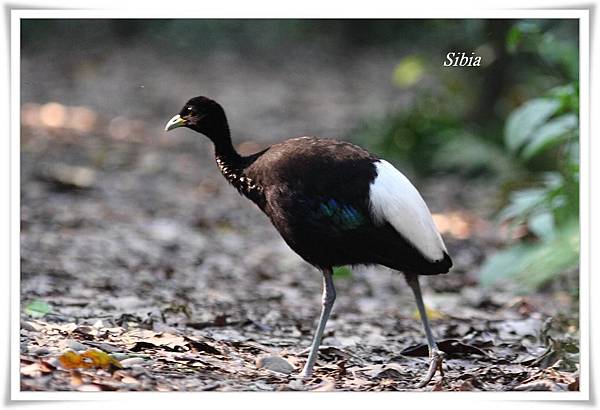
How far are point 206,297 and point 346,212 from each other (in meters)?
2.29

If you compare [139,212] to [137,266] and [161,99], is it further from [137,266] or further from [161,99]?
[161,99]

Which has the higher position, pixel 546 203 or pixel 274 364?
pixel 546 203

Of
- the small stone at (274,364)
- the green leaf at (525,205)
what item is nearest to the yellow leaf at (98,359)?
the small stone at (274,364)

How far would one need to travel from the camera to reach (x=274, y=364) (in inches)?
178

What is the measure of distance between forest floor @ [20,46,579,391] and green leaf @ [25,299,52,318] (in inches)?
0.5

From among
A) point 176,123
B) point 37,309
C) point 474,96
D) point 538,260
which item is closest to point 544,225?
point 538,260

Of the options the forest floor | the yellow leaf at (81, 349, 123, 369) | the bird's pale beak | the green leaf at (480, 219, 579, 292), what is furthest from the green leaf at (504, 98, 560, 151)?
the yellow leaf at (81, 349, 123, 369)

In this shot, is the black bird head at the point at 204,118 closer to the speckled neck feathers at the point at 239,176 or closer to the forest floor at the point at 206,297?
the speckled neck feathers at the point at 239,176

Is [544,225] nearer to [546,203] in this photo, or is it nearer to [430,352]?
[546,203]

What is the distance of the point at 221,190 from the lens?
32.3 feet

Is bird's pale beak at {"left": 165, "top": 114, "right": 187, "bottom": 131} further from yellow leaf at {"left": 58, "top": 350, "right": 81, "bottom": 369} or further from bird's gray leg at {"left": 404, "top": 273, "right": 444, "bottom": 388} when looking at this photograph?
bird's gray leg at {"left": 404, "top": 273, "right": 444, "bottom": 388}

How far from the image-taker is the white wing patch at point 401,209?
4.38m

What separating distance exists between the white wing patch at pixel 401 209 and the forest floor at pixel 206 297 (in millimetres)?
663
